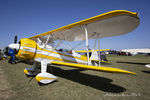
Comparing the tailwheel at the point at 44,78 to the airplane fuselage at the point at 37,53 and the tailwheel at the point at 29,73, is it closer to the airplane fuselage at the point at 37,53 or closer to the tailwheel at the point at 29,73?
the airplane fuselage at the point at 37,53

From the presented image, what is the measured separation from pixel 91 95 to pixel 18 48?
146 inches

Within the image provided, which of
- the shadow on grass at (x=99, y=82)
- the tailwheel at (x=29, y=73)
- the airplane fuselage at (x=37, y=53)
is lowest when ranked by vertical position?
the shadow on grass at (x=99, y=82)

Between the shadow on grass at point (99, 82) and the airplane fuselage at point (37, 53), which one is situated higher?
the airplane fuselage at point (37, 53)

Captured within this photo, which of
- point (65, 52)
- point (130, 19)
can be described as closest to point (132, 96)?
point (130, 19)

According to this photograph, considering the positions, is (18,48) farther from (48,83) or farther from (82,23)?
(82,23)

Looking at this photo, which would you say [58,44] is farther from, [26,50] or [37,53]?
[26,50]

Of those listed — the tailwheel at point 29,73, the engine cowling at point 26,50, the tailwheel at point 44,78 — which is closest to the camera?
the tailwheel at point 44,78

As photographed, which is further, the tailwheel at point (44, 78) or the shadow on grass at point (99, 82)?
the tailwheel at point (44, 78)

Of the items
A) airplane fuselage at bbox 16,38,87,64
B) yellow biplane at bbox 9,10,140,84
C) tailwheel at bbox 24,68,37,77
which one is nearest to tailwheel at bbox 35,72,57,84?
yellow biplane at bbox 9,10,140,84

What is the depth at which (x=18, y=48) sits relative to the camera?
3.79 meters

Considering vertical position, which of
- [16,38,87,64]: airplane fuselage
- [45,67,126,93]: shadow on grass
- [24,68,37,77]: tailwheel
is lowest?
[45,67,126,93]: shadow on grass

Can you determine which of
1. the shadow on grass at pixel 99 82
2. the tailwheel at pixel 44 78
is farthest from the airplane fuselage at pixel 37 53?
the shadow on grass at pixel 99 82

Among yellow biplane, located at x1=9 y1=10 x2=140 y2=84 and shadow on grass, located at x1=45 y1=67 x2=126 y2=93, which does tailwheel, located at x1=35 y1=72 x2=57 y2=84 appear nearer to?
yellow biplane, located at x1=9 y1=10 x2=140 y2=84

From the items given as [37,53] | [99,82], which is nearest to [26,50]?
[37,53]
